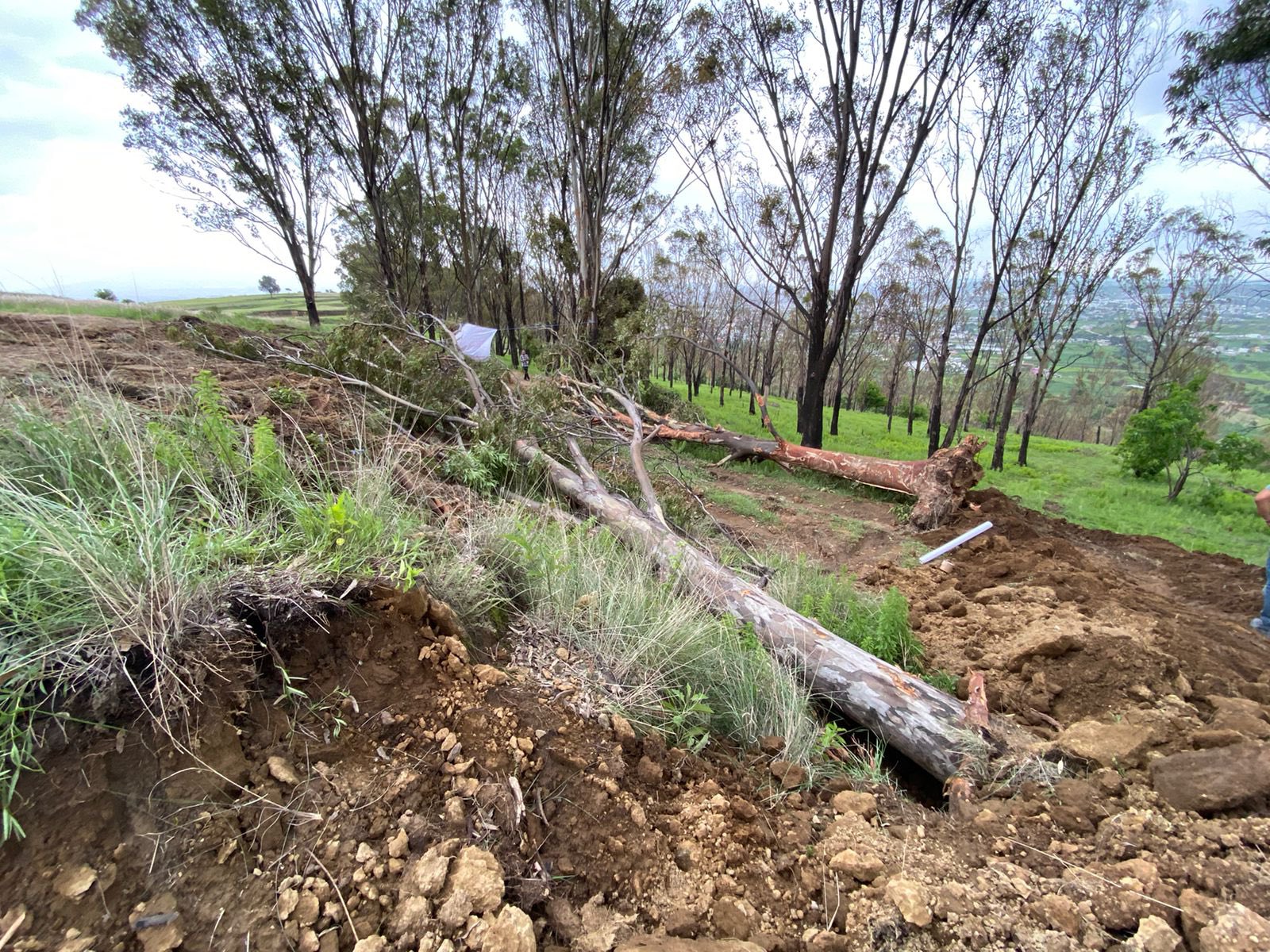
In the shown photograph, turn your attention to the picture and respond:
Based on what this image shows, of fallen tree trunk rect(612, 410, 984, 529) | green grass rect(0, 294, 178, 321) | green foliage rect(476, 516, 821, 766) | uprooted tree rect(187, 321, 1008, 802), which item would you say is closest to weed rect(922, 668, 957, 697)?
uprooted tree rect(187, 321, 1008, 802)

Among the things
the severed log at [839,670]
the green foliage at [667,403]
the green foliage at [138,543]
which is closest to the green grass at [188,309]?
the green foliage at [138,543]

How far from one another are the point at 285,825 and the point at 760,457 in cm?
916

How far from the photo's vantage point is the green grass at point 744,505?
703 centimetres

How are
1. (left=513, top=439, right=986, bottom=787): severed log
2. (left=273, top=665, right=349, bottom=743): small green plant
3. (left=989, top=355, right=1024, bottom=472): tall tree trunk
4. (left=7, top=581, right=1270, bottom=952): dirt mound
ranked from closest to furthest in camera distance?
1. (left=7, top=581, right=1270, bottom=952): dirt mound
2. (left=273, top=665, right=349, bottom=743): small green plant
3. (left=513, top=439, right=986, bottom=787): severed log
4. (left=989, top=355, right=1024, bottom=472): tall tree trunk

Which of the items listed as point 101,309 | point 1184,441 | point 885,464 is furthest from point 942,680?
point 101,309

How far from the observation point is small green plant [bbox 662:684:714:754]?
7.07ft

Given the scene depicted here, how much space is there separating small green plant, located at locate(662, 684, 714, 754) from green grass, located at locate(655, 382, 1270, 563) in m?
Result: 7.29

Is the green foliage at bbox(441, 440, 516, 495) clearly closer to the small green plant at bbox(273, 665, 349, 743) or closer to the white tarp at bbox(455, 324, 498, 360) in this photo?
the small green plant at bbox(273, 665, 349, 743)

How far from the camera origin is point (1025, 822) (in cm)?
191

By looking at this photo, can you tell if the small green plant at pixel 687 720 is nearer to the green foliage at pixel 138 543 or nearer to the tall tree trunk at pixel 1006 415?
the green foliage at pixel 138 543

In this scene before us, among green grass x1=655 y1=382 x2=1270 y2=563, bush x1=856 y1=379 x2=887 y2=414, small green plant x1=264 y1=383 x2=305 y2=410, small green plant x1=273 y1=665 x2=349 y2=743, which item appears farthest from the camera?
bush x1=856 y1=379 x2=887 y2=414

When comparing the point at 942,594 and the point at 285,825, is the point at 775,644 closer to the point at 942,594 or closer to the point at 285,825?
the point at 942,594

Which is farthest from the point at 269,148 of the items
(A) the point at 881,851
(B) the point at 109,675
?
(A) the point at 881,851

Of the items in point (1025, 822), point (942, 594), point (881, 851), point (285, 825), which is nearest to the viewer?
point (285, 825)
